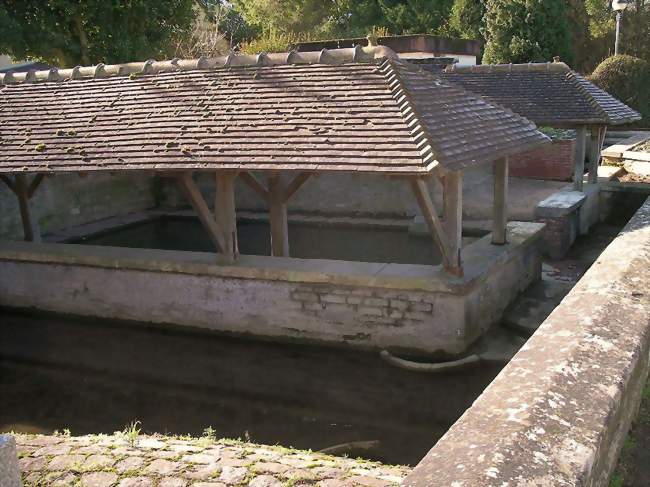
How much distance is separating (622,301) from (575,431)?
2.03m

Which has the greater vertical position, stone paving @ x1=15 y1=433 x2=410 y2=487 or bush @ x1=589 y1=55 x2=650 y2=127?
bush @ x1=589 y1=55 x2=650 y2=127

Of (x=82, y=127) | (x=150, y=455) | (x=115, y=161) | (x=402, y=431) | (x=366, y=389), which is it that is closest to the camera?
(x=150, y=455)

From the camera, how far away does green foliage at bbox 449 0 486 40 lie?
1080 inches

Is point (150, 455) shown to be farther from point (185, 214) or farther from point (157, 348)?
point (185, 214)

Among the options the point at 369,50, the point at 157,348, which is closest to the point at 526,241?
the point at 369,50

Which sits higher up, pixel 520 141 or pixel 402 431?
pixel 520 141

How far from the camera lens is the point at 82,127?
9.17 m

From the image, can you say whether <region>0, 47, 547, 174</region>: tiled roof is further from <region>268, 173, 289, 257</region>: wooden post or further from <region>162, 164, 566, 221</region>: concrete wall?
<region>162, 164, 566, 221</region>: concrete wall

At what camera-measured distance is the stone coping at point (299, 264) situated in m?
7.68

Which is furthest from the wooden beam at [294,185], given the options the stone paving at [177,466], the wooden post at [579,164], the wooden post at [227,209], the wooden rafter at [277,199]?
the wooden post at [579,164]

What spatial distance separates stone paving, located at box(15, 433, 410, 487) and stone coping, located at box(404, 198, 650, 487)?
112cm

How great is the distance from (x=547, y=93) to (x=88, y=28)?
12229 mm

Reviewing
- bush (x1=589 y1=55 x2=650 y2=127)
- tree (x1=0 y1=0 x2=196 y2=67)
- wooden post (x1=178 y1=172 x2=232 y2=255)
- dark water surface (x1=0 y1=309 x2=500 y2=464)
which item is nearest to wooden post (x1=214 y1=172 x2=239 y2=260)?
wooden post (x1=178 y1=172 x2=232 y2=255)

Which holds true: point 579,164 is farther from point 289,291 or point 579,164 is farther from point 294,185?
point 289,291
